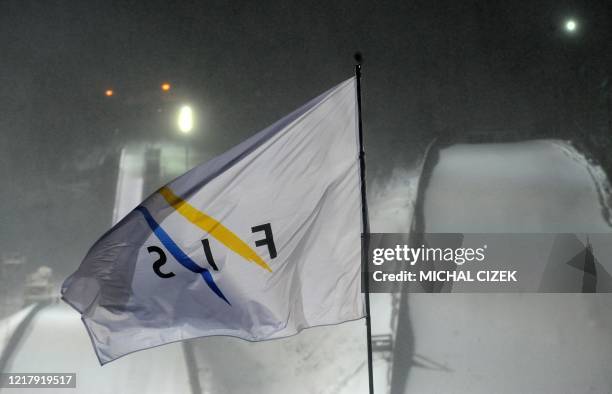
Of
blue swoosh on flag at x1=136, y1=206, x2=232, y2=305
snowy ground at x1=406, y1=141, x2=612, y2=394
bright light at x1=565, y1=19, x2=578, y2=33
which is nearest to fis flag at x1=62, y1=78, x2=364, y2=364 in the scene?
blue swoosh on flag at x1=136, y1=206, x2=232, y2=305

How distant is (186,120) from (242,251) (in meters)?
1.62

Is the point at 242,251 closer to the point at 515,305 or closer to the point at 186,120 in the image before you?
the point at 186,120

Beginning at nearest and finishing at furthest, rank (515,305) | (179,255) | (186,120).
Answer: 1. (179,255)
2. (515,305)
3. (186,120)

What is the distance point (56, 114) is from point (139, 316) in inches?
76.9

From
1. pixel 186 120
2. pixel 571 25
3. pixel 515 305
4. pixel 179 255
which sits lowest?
pixel 179 255

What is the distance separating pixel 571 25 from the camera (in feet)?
13.3

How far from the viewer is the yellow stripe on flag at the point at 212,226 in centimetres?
263

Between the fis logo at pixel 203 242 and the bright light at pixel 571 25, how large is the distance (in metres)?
2.48

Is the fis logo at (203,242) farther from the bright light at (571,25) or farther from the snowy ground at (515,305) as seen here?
the bright light at (571,25)

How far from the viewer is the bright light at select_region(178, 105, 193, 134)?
403 centimetres

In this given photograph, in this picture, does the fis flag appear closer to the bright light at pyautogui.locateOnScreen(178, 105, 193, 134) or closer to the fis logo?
the fis logo

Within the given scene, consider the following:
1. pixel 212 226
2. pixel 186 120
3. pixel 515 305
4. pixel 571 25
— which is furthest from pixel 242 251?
pixel 571 25

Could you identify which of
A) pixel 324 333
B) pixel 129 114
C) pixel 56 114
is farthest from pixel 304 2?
pixel 324 333

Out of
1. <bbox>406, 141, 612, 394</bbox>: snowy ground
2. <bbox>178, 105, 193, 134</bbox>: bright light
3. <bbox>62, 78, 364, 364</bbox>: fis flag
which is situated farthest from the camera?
<bbox>178, 105, 193, 134</bbox>: bright light
